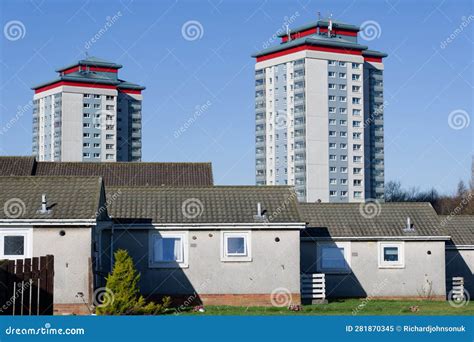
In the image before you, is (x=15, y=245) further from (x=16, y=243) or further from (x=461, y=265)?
(x=461, y=265)

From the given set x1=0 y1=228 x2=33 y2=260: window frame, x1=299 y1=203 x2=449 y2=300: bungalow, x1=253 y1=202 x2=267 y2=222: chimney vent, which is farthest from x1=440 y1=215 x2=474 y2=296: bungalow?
x1=0 y1=228 x2=33 y2=260: window frame

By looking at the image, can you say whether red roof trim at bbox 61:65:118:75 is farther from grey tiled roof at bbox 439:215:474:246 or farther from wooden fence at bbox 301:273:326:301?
wooden fence at bbox 301:273:326:301

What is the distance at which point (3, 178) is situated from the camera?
2819cm

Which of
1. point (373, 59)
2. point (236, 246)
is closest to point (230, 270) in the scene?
point (236, 246)

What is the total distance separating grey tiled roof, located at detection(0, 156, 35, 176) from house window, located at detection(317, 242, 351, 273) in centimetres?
1735

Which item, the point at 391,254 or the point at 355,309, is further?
the point at 391,254

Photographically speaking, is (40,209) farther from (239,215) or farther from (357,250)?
(357,250)

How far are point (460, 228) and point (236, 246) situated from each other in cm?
1317

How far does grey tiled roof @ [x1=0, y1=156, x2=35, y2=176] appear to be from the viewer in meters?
43.9

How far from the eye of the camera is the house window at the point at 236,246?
94.9 ft

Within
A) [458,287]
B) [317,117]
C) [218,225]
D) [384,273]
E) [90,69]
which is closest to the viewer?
[218,225]

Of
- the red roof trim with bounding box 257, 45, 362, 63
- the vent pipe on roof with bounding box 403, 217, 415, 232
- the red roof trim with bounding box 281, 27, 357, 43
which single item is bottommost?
the vent pipe on roof with bounding box 403, 217, 415, 232

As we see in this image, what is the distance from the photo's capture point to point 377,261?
32844 millimetres

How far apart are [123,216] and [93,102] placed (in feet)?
424
